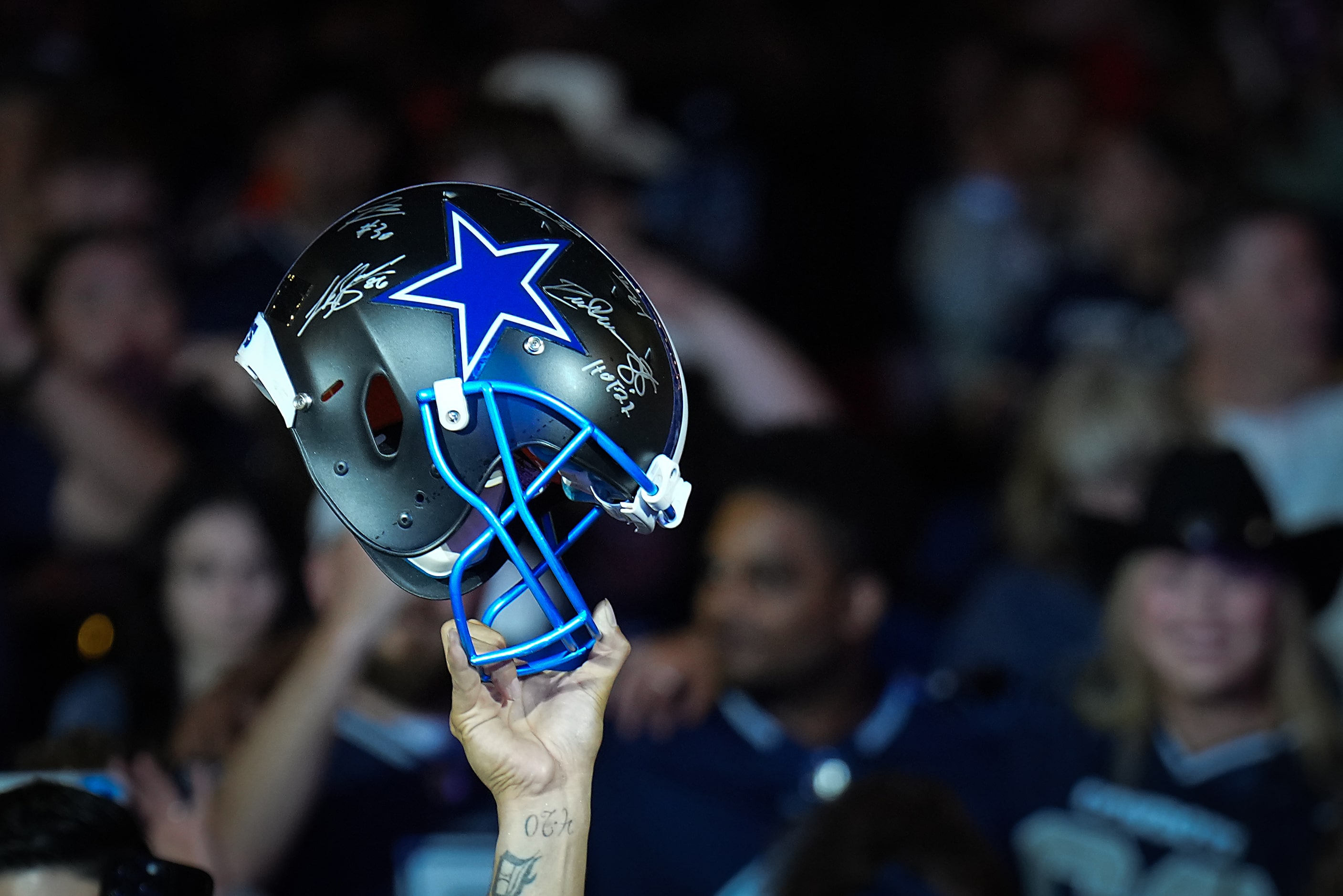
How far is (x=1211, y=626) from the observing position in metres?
2.95

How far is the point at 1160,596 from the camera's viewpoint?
302cm

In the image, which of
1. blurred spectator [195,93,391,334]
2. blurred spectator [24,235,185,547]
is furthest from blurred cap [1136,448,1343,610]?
blurred spectator [195,93,391,334]

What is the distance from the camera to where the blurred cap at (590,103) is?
4.39 metres

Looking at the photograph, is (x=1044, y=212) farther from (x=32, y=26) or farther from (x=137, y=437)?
(x=32, y=26)

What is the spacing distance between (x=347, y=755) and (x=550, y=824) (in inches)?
60.2

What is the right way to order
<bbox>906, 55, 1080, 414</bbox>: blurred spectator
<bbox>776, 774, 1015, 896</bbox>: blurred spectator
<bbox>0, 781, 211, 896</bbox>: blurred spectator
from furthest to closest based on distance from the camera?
<bbox>906, 55, 1080, 414</bbox>: blurred spectator
<bbox>776, 774, 1015, 896</bbox>: blurred spectator
<bbox>0, 781, 211, 896</bbox>: blurred spectator

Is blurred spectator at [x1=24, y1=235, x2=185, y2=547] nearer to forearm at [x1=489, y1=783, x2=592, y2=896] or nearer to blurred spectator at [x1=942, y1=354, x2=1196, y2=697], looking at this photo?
blurred spectator at [x1=942, y1=354, x2=1196, y2=697]

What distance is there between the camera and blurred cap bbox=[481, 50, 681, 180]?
4395 millimetres

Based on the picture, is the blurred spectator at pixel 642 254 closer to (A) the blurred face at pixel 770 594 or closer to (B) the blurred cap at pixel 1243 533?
(A) the blurred face at pixel 770 594

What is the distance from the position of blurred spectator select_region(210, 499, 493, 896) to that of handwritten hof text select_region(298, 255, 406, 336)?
118 cm

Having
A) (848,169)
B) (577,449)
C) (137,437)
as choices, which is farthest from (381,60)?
(577,449)

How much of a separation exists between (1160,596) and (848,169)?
2925 mm

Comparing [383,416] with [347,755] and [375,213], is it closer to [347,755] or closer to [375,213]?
[375,213]

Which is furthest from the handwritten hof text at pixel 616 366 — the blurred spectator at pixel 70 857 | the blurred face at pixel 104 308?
the blurred face at pixel 104 308
